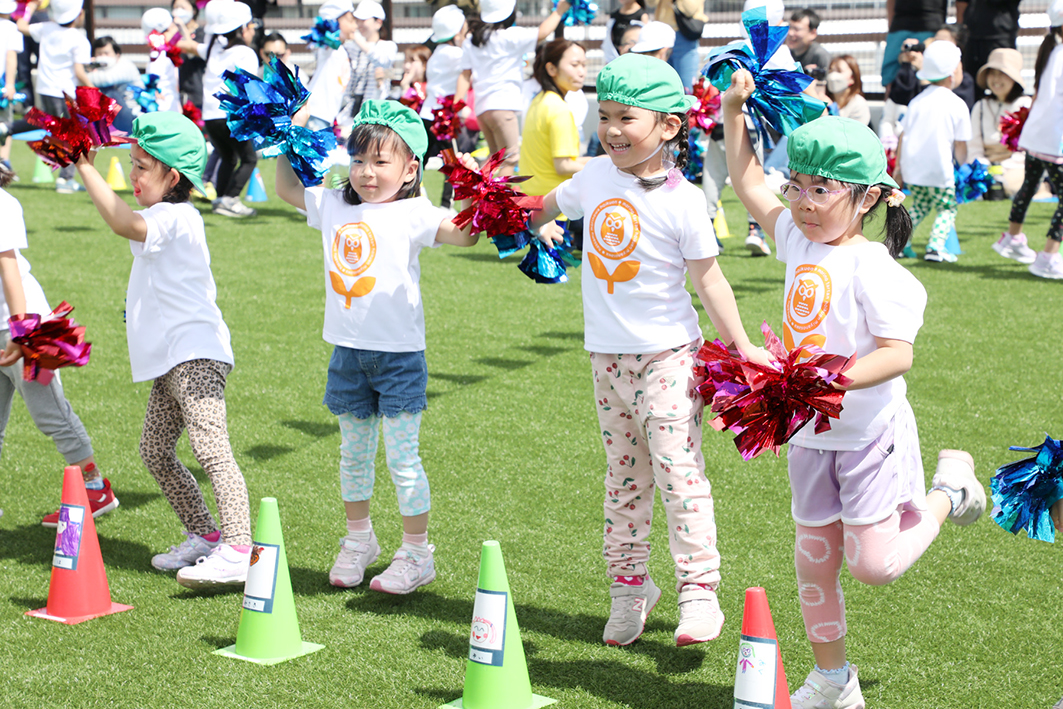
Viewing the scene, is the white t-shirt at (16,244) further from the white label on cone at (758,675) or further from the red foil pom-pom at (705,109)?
the red foil pom-pom at (705,109)

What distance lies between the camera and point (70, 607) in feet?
12.6

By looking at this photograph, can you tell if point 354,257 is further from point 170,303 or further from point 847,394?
point 847,394

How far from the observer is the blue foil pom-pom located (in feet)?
9.14

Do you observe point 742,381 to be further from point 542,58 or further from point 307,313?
point 307,313

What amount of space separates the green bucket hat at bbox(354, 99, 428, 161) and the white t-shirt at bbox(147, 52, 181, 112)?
1068 cm

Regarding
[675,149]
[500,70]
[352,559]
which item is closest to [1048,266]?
[500,70]

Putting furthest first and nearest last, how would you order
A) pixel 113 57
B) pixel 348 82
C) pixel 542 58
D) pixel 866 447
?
pixel 113 57
pixel 348 82
pixel 542 58
pixel 866 447

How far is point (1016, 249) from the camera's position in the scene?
10.2 metres

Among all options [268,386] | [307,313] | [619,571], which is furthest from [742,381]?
[307,313]

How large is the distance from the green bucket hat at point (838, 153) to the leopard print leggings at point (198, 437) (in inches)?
90.2

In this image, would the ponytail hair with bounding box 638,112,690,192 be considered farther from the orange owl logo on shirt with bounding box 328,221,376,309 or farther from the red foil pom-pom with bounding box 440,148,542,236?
the orange owl logo on shirt with bounding box 328,221,376,309

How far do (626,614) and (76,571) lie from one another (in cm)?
187

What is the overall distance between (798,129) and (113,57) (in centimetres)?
1549

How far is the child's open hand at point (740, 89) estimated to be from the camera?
3312mm
